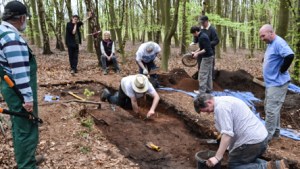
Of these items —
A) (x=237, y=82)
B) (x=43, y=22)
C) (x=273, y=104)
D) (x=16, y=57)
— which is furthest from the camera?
(x=43, y=22)

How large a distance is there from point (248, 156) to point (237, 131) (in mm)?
448

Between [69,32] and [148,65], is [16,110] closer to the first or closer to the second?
[148,65]

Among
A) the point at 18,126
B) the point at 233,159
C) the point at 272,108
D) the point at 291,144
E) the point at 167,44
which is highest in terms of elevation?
the point at 167,44

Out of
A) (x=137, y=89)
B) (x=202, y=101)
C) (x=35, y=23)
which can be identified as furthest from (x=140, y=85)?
(x=35, y=23)

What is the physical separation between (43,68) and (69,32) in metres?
2.32

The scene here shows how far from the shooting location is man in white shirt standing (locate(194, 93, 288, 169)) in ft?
13.5

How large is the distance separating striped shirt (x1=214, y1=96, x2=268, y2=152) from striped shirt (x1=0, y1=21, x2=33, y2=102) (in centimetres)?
248

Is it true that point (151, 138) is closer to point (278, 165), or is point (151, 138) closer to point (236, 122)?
point (236, 122)

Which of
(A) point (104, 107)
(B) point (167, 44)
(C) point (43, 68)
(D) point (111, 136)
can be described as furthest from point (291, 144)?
(C) point (43, 68)

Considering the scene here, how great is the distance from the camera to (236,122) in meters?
4.29

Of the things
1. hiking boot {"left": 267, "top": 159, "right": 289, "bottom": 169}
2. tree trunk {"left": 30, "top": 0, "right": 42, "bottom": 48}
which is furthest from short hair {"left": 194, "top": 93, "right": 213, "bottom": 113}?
tree trunk {"left": 30, "top": 0, "right": 42, "bottom": 48}

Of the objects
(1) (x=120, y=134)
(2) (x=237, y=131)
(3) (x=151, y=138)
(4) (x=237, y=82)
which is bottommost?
(3) (x=151, y=138)

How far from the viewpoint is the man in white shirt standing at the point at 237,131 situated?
412cm

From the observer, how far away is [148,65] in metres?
9.62
